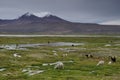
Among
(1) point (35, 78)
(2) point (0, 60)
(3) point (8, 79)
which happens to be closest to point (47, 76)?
(1) point (35, 78)

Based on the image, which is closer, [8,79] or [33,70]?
[8,79]

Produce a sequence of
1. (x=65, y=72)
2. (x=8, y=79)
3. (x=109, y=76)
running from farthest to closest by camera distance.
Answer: (x=65, y=72), (x=109, y=76), (x=8, y=79)

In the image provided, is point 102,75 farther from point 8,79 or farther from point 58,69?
point 8,79

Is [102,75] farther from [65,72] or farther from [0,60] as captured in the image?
[0,60]

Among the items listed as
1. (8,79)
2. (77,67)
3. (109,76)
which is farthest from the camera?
(77,67)

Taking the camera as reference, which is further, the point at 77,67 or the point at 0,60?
the point at 0,60

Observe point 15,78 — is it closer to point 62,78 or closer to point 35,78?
point 35,78

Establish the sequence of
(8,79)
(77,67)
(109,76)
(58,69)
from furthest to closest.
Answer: (77,67), (58,69), (109,76), (8,79)

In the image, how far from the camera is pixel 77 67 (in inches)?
1978

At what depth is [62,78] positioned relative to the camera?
38406mm

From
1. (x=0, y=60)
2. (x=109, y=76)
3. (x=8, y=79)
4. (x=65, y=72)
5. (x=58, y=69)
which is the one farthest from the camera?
(x=0, y=60)

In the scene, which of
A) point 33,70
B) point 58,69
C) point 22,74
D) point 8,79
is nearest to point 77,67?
point 58,69

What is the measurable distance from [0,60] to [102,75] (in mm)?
24859

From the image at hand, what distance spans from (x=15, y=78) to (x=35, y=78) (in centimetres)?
250
